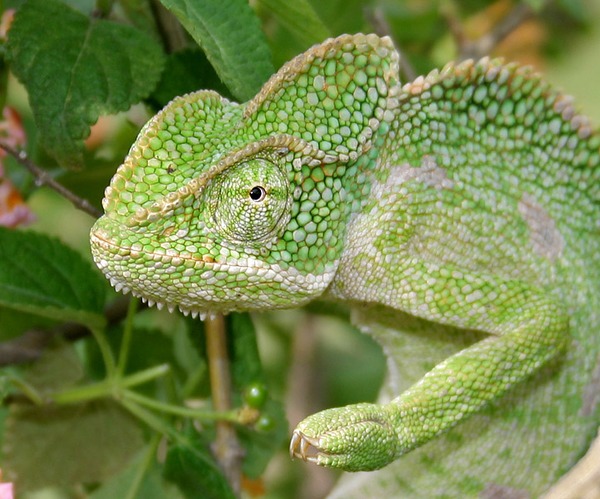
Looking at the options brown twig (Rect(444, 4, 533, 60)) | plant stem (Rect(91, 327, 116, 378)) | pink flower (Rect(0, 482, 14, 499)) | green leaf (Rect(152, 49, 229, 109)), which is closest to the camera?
pink flower (Rect(0, 482, 14, 499))

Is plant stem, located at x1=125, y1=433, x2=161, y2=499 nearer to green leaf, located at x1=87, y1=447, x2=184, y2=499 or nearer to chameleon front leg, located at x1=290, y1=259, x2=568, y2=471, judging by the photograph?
green leaf, located at x1=87, y1=447, x2=184, y2=499

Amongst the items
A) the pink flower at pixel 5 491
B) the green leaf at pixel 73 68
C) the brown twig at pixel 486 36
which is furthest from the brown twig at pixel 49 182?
the brown twig at pixel 486 36

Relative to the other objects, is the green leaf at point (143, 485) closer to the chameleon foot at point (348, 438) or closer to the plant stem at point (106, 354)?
the plant stem at point (106, 354)

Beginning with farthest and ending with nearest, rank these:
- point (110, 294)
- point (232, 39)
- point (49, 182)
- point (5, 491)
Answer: point (110, 294)
point (49, 182)
point (232, 39)
point (5, 491)

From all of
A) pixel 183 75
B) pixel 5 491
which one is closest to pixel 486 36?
pixel 183 75

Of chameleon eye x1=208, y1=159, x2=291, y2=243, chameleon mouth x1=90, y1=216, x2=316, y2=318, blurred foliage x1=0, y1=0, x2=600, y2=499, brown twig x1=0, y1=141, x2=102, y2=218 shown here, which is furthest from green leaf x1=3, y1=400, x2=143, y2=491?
chameleon eye x1=208, y1=159, x2=291, y2=243

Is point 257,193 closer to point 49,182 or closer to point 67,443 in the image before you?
point 49,182
